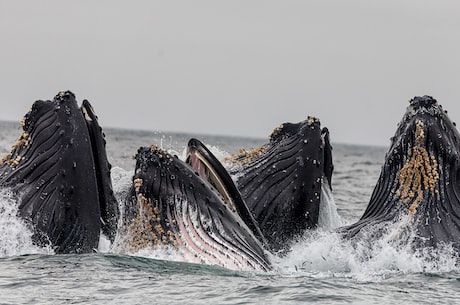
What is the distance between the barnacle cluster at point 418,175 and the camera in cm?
1273

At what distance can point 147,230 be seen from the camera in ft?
37.0

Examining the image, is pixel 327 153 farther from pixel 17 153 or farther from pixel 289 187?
pixel 17 153

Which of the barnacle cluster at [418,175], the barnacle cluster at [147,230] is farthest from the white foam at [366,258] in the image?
the barnacle cluster at [147,230]

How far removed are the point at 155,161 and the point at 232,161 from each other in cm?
291

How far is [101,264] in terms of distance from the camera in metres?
11.0

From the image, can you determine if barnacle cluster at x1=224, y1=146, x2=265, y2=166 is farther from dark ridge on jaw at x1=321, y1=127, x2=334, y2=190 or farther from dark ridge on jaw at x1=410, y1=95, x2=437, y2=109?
dark ridge on jaw at x1=410, y1=95, x2=437, y2=109

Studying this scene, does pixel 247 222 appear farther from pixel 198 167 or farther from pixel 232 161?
pixel 232 161

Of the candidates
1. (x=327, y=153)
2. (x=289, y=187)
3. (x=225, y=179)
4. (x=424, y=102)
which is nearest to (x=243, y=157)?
(x=289, y=187)

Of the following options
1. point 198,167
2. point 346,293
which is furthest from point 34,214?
point 346,293

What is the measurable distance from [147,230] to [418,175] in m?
3.57

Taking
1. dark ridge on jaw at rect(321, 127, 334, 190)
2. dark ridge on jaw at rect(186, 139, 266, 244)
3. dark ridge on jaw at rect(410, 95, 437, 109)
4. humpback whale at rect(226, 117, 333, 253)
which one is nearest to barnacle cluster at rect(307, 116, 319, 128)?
humpback whale at rect(226, 117, 333, 253)

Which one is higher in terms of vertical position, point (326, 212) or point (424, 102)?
Result: point (424, 102)

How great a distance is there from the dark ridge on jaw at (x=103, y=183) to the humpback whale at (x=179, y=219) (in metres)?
0.45

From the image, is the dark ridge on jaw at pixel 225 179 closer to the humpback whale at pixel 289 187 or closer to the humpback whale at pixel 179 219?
the humpback whale at pixel 179 219
